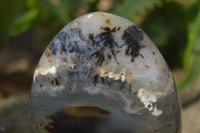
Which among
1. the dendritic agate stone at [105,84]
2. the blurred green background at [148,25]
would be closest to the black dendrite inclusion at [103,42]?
the dendritic agate stone at [105,84]

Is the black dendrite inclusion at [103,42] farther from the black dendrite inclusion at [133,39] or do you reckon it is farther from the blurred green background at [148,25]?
the blurred green background at [148,25]

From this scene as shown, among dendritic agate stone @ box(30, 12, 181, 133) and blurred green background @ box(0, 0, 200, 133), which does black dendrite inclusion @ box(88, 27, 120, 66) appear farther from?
blurred green background @ box(0, 0, 200, 133)

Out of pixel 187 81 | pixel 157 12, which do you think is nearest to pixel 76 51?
pixel 187 81

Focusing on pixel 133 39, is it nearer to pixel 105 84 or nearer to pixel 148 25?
pixel 105 84

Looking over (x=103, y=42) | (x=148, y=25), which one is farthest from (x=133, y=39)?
(x=148, y=25)

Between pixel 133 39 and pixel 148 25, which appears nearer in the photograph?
pixel 133 39

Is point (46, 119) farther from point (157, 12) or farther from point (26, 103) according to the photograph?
point (157, 12)
